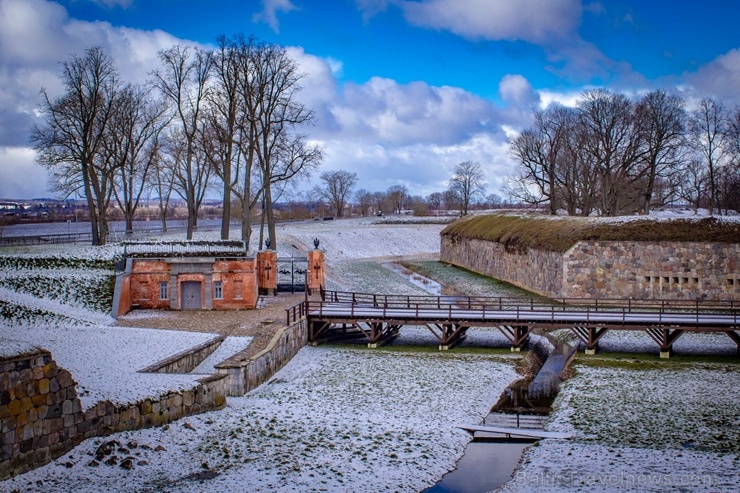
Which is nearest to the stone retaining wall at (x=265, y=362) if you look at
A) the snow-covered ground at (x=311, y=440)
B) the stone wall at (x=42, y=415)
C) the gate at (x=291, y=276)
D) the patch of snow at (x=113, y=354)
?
the snow-covered ground at (x=311, y=440)

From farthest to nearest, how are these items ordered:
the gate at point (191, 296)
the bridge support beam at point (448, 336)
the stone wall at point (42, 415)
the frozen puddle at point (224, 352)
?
the gate at point (191, 296), the bridge support beam at point (448, 336), the frozen puddle at point (224, 352), the stone wall at point (42, 415)

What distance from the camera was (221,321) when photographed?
29656 millimetres

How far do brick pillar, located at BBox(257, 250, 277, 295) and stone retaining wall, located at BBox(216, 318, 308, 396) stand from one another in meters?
8.32

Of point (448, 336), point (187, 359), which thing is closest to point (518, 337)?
point (448, 336)

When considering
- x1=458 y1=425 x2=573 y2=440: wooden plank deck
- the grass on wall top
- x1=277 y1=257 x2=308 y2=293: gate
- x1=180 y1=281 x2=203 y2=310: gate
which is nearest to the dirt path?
x1=180 y1=281 x2=203 y2=310: gate

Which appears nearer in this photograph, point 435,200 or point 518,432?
point 518,432

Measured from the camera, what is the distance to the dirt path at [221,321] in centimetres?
2700

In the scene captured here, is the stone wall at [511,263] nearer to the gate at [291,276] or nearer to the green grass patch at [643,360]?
the green grass patch at [643,360]

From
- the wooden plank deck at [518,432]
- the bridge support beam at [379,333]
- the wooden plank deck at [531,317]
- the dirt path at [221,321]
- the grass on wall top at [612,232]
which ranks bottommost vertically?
the wooden plank deck at [518,432]

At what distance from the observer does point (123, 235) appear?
5016cm

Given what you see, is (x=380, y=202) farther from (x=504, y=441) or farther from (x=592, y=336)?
(x=504, y=441)

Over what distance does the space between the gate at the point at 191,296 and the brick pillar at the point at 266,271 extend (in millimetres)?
4202

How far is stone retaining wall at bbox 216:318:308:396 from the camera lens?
64.4ft

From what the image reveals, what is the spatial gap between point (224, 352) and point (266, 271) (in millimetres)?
12618
